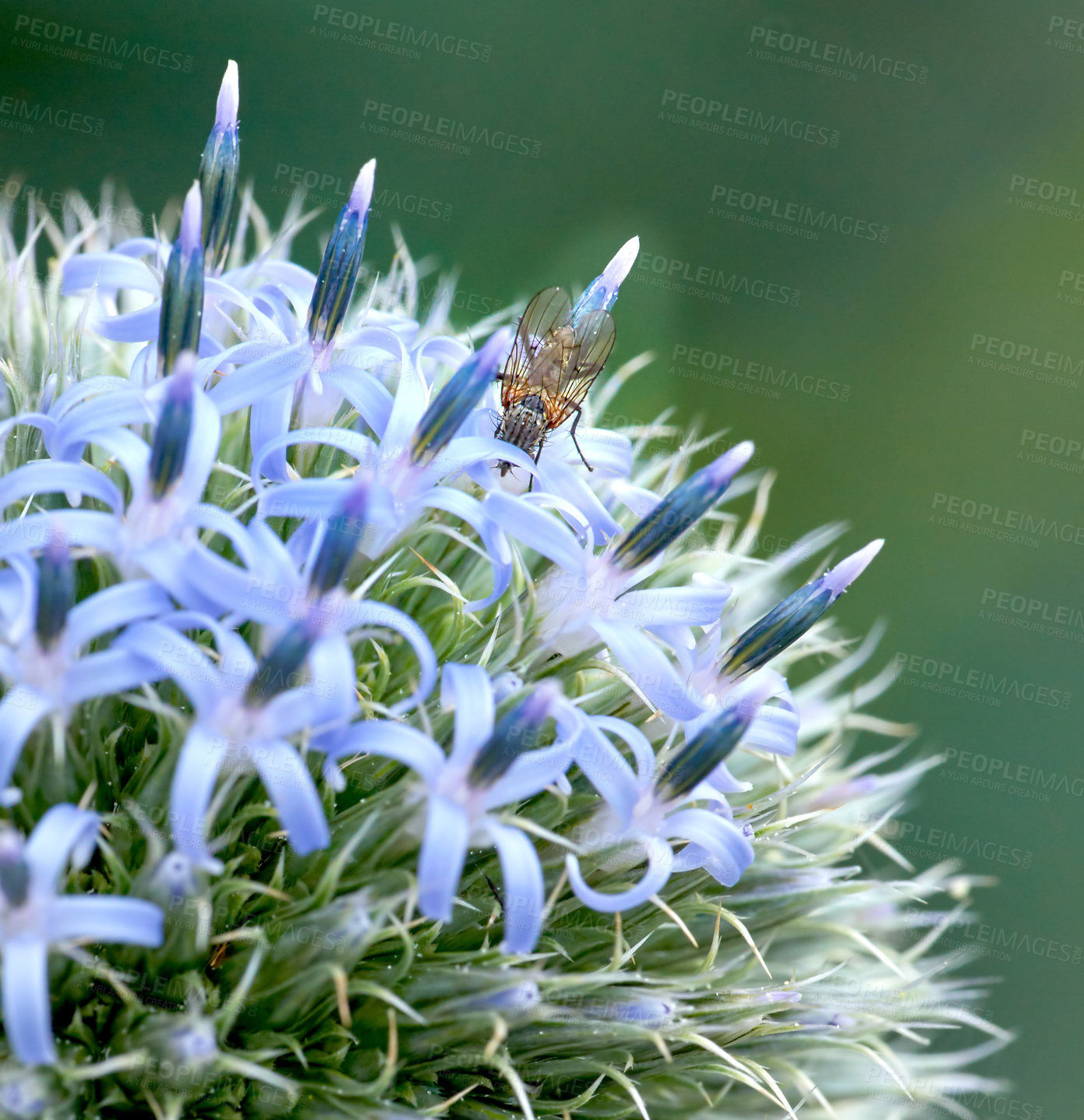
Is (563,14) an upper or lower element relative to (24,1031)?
upper

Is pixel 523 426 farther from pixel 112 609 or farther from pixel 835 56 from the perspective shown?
pixel 835 56

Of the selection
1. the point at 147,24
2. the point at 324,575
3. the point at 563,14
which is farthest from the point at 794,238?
the point at 324,575

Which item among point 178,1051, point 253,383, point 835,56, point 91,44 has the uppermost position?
point 835,56

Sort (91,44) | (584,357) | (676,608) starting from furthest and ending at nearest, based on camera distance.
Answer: (91,44)
(584,357)
(676,608)

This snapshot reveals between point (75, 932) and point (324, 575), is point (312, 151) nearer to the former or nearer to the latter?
point (324, 575)

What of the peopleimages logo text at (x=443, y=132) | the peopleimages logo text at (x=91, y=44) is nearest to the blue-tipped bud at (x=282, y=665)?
the peopleimages logo text at (x=443, y=132)

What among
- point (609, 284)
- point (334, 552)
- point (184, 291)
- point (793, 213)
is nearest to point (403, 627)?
point (334, 552)
